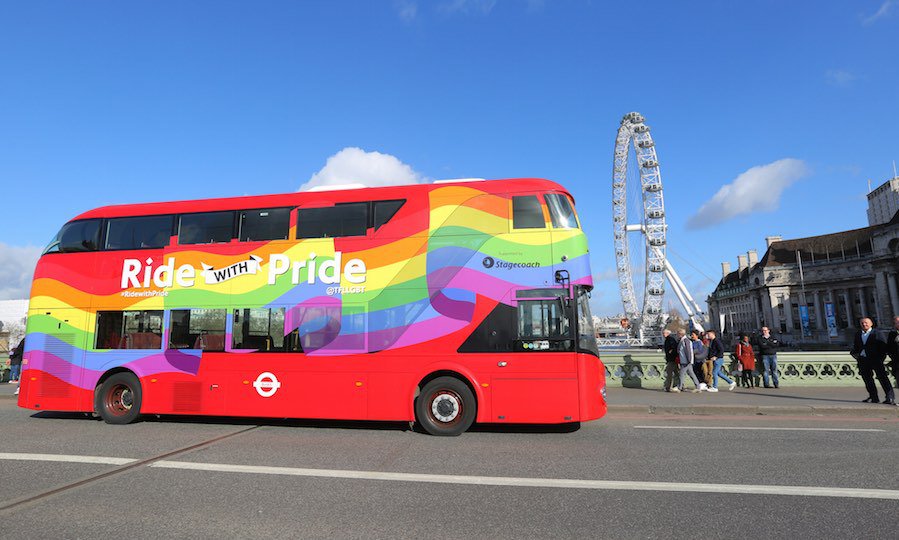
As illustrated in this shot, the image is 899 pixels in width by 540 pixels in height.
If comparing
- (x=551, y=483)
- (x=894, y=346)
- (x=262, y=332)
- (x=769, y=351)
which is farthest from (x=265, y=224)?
(x=769, y=351)

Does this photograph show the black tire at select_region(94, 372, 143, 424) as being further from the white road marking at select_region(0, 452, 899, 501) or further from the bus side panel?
the bus side panel

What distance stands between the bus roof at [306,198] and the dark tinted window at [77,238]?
164 mm

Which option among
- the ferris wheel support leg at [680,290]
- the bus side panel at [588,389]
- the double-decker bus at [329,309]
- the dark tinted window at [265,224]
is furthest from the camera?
the ferris wheel support leg at [680,290]

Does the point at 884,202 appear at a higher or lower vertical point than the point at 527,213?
higher

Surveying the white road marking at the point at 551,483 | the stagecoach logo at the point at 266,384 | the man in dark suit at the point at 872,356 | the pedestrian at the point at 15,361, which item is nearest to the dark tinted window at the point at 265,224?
the stagecoach logo at the point at 266,384

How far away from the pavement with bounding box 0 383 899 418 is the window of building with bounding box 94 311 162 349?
9328 mm

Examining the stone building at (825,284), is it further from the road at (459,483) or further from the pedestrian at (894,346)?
the road at (459,483)

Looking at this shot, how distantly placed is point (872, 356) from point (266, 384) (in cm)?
1233

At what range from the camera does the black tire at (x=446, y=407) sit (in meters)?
8.24

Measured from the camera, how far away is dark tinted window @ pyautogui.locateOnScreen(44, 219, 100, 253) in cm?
1007

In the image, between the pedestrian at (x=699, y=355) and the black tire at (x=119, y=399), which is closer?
the black tire at (x=119, y=399)

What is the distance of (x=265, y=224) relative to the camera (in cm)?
938

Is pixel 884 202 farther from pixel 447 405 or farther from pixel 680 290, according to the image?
pixel 447 405

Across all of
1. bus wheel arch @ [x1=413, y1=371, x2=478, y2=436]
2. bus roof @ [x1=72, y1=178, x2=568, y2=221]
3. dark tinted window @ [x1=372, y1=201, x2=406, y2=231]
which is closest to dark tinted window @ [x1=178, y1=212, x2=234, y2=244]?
bus roof @ [x1=72, y1=178, x2=568, y2=221]
